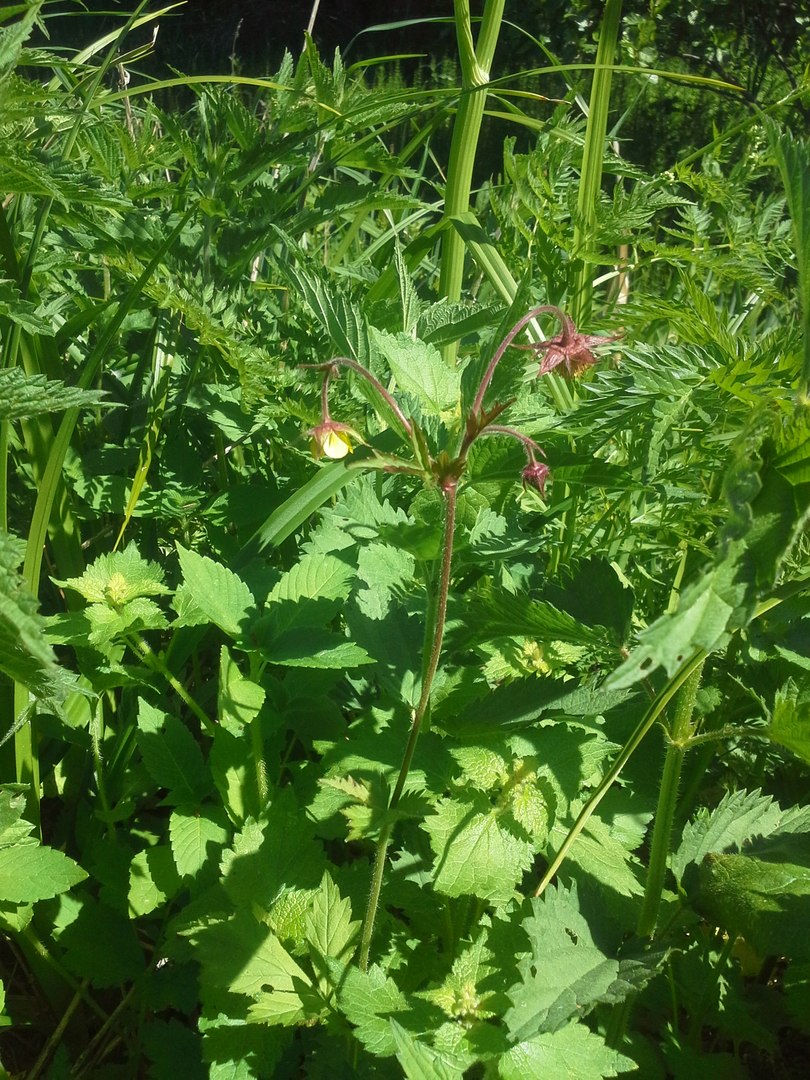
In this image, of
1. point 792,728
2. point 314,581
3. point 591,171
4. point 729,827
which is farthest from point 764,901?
point 591,171

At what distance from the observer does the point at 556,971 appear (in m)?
0.83

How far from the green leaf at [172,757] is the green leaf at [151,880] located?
0.06 m

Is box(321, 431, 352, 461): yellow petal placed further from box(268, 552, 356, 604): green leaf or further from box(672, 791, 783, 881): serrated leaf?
box(672, 791, 783, 881): serrated leaf

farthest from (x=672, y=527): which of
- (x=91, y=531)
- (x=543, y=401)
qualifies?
(x=91, y=531)

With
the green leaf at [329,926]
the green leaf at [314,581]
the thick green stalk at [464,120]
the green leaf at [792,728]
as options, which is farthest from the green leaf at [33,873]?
the thick green stalk at [464,120]

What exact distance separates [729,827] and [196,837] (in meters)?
0.55

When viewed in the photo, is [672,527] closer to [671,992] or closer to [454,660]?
[454,660]

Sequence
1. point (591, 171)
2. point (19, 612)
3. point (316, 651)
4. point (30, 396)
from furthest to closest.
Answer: point (591, 171), point (316, 651), point (30, 396), point (19, 612)

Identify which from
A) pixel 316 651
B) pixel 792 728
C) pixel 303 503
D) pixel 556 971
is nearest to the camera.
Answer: pixel 792 728

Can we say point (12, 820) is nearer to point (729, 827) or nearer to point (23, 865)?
point (23, 865)

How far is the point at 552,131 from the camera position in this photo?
4.36 feet

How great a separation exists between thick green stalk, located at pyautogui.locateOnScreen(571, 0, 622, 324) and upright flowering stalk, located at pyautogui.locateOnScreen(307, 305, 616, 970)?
0.28m

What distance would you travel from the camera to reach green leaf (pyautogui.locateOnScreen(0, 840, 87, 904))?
879 mm

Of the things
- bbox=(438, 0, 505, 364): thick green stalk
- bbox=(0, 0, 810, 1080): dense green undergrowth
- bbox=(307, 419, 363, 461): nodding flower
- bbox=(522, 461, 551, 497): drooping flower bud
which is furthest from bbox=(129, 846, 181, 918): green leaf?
bbox=(438, 0, 505, 364): thick green stalk
